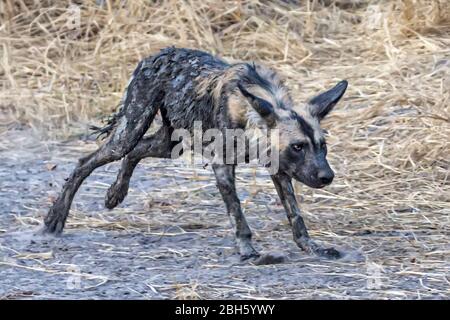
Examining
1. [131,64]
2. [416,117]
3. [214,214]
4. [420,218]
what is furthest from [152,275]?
[131,64]

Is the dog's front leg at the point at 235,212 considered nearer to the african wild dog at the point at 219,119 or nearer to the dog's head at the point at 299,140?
the african wild dog at the point at 219,119

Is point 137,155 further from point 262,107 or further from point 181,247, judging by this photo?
point 262,107

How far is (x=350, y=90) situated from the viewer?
32.3 feet

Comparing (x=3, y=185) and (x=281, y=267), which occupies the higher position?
(x=281, y=267)

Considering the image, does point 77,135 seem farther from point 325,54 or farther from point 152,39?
point 325,54

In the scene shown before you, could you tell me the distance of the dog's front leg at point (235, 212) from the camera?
259 inches

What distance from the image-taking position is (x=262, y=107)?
6359 mm

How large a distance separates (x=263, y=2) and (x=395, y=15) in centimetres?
147

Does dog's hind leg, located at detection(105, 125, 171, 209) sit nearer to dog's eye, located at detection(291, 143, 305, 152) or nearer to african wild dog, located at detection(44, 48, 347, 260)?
african wild dog, located at detection(44, 48, 347, 260)

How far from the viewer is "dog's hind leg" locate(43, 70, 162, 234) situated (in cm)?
716

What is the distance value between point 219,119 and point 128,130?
0.75 metres

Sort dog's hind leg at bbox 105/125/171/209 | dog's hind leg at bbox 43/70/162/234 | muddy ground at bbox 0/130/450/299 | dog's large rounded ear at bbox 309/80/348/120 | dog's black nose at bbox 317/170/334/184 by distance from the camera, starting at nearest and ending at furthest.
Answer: muddy ground at bbox 0/130/450/299, dog's black nose at bbox 317/170/334/184, dog's large rounded ear at bbox 309/80/348/120, dog's hind leg at bbox 43/70/162/234, dog's hind leg at bbox 105/125/171/209

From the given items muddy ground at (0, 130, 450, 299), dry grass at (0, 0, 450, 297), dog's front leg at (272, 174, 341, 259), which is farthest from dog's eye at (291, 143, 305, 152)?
dry grass at (0, 0, 450, 297)

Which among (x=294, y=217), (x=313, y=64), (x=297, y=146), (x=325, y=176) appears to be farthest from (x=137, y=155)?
(x=313, y=64)
